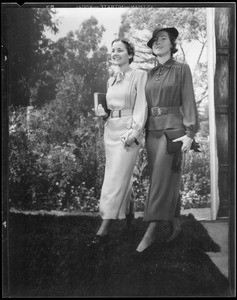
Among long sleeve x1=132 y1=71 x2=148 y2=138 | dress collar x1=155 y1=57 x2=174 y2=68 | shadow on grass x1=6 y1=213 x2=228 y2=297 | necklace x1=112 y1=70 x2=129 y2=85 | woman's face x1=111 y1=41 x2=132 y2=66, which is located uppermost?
woman's face x1=111 y1=41 x2=132 y2=66

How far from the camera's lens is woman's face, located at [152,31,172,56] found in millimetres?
3777

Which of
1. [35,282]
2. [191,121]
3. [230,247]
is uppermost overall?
[191,121]

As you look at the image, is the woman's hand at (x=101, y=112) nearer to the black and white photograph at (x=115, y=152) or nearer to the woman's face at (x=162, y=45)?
the black and white photograph at (x=115, y=152)

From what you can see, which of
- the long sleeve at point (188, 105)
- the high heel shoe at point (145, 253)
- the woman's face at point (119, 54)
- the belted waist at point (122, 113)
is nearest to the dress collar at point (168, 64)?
the long sleeve at point (188, 105)

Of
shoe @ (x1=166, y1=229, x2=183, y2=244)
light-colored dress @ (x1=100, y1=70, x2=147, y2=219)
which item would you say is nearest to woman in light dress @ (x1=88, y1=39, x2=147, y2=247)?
light-colored dress @ (x1=100, y1=70, x2=147, y2=219)

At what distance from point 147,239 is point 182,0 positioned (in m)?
1.78

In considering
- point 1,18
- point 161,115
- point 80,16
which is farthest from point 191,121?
point 1,18

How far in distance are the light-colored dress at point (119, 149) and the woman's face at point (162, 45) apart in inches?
7.7

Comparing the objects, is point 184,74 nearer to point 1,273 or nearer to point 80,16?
point 80,16

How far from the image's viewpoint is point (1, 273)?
382cm

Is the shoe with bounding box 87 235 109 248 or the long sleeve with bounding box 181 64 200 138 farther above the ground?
the long sleeve with bounding box 181 64 200 138

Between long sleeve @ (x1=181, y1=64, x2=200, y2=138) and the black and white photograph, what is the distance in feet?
0.05

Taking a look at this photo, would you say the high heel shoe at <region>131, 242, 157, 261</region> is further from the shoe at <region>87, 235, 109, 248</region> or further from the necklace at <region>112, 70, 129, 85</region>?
the necklace at <region>112, 70, 129, 85</region>

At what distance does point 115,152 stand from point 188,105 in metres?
0.64
